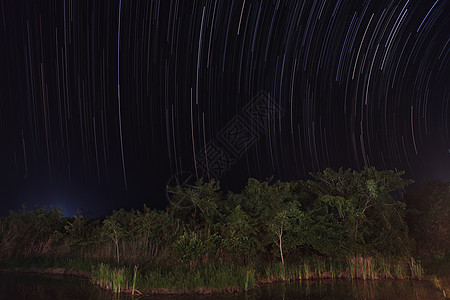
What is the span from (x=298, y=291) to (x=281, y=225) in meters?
3.46

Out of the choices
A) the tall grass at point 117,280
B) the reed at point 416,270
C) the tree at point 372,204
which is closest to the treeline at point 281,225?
the tree at point 372,204

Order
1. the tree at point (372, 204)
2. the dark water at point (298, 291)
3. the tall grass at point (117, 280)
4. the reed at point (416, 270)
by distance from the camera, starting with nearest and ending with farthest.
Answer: the dark water at point (298, 291), the tall grass at point (117, 280), the reed at point (416, 270), the tree at point (372, 204)

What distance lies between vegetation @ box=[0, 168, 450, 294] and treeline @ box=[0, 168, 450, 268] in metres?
0.06

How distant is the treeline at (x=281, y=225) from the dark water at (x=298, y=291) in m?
1.84

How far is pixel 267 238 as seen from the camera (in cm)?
1789

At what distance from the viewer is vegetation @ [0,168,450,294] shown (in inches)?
652

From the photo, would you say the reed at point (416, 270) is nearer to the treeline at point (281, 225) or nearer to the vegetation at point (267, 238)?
the vegetation at point (267, 238)

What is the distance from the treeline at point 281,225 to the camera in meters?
17.4

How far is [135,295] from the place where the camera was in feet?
48.1

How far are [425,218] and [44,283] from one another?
2303 centimetres

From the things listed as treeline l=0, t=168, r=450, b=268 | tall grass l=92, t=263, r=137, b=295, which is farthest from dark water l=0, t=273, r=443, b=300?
treeline l=0, t=168, r=450, b=268

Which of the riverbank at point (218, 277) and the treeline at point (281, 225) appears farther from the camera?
the treeline at point (281, 225)

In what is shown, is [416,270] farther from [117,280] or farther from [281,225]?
[117,280]

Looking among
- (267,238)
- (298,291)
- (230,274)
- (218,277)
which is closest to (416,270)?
(298,291)
